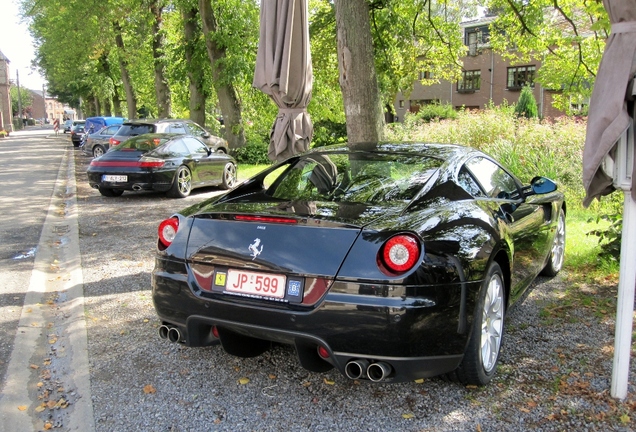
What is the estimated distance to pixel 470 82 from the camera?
49.0 m

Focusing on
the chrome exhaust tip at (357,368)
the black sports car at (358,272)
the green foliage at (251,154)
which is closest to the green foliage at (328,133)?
the green foliage at (251,154)

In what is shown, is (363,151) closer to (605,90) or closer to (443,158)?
(443,158)

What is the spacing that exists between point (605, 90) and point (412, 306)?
1643mm

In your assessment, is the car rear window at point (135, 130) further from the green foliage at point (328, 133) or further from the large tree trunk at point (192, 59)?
the green foliage at point (328, 133)

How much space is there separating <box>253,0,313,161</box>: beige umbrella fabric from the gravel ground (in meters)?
2.68

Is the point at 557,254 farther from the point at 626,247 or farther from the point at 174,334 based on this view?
the point at 174,334

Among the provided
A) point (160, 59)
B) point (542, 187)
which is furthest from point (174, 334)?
point (160, 59)

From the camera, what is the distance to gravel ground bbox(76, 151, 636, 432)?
322cm

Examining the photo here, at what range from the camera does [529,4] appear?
39.5ft

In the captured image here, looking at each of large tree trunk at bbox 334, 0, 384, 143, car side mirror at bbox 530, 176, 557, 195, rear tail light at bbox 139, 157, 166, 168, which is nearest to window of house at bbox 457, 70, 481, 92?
rear tail light at bbox 139, 157, 166, 168

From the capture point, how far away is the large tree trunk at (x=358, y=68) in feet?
25.0

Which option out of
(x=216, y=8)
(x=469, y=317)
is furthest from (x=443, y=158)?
(x=216, y=8)

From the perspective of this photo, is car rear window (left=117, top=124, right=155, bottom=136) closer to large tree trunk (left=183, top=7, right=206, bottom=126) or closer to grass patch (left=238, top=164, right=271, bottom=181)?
grass patch (left=238, top=164, right=271, bottom=181)

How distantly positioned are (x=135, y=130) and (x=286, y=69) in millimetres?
10497
